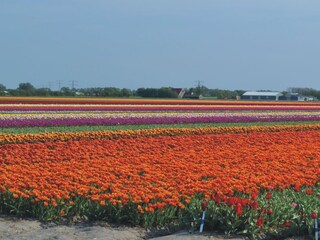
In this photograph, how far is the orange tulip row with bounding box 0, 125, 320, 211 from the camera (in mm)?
7359

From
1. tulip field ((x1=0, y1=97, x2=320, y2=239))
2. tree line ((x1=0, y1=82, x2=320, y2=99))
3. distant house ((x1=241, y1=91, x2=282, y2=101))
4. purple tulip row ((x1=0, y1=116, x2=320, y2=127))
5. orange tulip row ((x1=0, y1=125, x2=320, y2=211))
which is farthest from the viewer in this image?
distant house ((x1=241, y1=91, x2=282, y2=101))

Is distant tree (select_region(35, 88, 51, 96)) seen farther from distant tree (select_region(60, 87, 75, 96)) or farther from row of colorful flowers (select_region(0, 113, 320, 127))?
row of colorful flowers (select_region(0, 113, 320, 127))

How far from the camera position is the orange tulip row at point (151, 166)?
736 centimetres

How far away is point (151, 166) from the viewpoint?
10.2 meters

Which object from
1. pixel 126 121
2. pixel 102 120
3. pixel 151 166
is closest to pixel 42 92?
pixel 102 120

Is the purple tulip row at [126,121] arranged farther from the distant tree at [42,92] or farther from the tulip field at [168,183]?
the distant tree at [42,92]

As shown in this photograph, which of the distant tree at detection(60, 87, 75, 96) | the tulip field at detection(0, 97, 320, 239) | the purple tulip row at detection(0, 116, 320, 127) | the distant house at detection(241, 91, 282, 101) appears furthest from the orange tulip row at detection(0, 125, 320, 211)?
the distant house at detection(241, 91, 282, 101)

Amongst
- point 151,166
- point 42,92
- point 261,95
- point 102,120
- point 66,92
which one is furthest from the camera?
point 261,95

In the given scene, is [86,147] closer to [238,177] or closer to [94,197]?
[238,177]

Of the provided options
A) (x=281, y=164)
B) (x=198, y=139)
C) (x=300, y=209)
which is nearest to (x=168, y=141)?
(x=198, y=139)

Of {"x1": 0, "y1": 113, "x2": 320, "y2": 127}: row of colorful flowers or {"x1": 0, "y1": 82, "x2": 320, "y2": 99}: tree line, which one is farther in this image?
{"x1": 0, "y1": 82, "x2": 320, "y2": 99}: tree line

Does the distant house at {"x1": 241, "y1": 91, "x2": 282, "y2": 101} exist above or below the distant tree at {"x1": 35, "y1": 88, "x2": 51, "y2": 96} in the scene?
below

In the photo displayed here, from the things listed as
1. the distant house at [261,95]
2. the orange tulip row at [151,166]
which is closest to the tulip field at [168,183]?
the orange tulip row at [151,166]

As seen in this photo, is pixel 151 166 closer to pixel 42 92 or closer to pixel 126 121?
pixel 126 121
